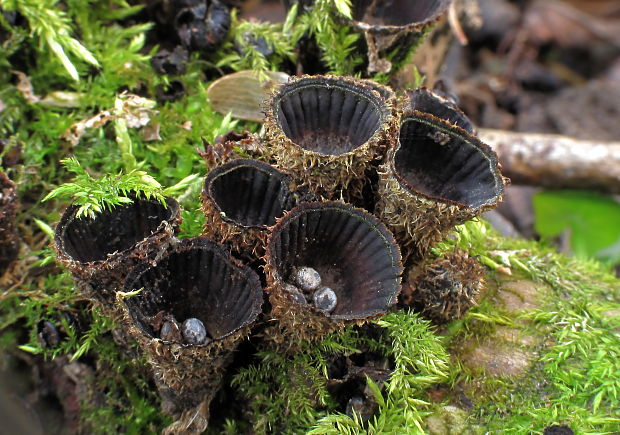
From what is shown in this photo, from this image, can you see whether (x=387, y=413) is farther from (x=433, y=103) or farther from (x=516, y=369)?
(x=433, y=103)

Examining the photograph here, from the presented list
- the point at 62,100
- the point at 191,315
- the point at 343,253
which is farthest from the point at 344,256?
the point at 62,100

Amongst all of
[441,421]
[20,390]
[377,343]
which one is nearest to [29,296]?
[20,390]

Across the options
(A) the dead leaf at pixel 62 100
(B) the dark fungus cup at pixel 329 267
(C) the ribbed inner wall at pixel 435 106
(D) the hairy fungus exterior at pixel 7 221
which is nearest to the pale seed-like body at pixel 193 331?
(B) the dark fungus cup at pixel 329 267

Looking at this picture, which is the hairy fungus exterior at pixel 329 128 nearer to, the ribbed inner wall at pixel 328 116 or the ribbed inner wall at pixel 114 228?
the ribbed inner wall at pixel 328 116

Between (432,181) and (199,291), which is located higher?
(432,181)

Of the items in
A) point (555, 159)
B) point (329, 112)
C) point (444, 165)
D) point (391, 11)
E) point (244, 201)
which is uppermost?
point (391, 11)

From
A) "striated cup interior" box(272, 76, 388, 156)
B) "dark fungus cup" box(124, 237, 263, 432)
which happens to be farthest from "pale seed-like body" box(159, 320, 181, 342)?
"striated cup interior" box(272, 76, 388, 156)

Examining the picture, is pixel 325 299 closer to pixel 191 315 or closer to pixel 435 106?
pixel 191 315
